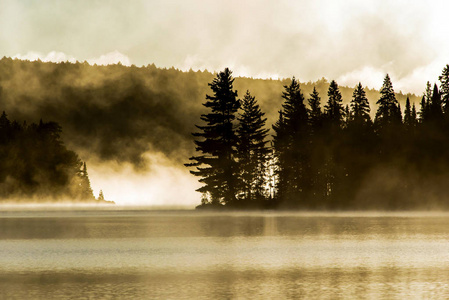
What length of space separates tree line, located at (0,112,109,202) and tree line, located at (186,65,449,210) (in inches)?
2249

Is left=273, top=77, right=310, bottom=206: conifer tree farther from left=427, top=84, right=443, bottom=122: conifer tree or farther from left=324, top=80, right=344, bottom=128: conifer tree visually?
left=427, top=84, right=443, bottom=122: conifer tree

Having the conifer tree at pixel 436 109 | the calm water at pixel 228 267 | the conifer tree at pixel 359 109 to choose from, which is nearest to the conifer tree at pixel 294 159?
the conifer tree at pixel 359 109

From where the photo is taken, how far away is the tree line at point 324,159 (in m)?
125

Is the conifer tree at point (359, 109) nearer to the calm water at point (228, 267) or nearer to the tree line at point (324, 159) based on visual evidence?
the tree line at point (324, 159)

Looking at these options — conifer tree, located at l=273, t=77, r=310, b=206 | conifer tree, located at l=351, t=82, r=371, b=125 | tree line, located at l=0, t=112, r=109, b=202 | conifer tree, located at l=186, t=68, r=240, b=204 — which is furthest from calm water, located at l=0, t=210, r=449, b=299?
tree line, located at l=0, t=112, r=109, b=202

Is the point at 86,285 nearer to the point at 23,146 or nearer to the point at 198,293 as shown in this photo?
the point at 198,293

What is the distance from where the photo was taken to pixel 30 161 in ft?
563

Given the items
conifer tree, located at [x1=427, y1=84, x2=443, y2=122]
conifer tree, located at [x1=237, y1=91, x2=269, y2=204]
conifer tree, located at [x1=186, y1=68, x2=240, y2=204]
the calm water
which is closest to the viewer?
the calm water

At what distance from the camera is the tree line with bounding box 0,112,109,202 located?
169 meters

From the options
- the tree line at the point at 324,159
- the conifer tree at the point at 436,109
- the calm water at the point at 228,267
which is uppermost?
the conifer tree at the point at 436,109

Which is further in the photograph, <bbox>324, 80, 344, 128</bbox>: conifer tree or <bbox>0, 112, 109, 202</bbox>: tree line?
<bbox>0, 112, 109, 202</bbox>: tree line

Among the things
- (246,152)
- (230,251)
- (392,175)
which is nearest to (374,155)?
(392,175)

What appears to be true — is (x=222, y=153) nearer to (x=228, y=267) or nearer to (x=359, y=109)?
(x=359, y=109)

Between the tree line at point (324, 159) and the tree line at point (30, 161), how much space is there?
187 ft
